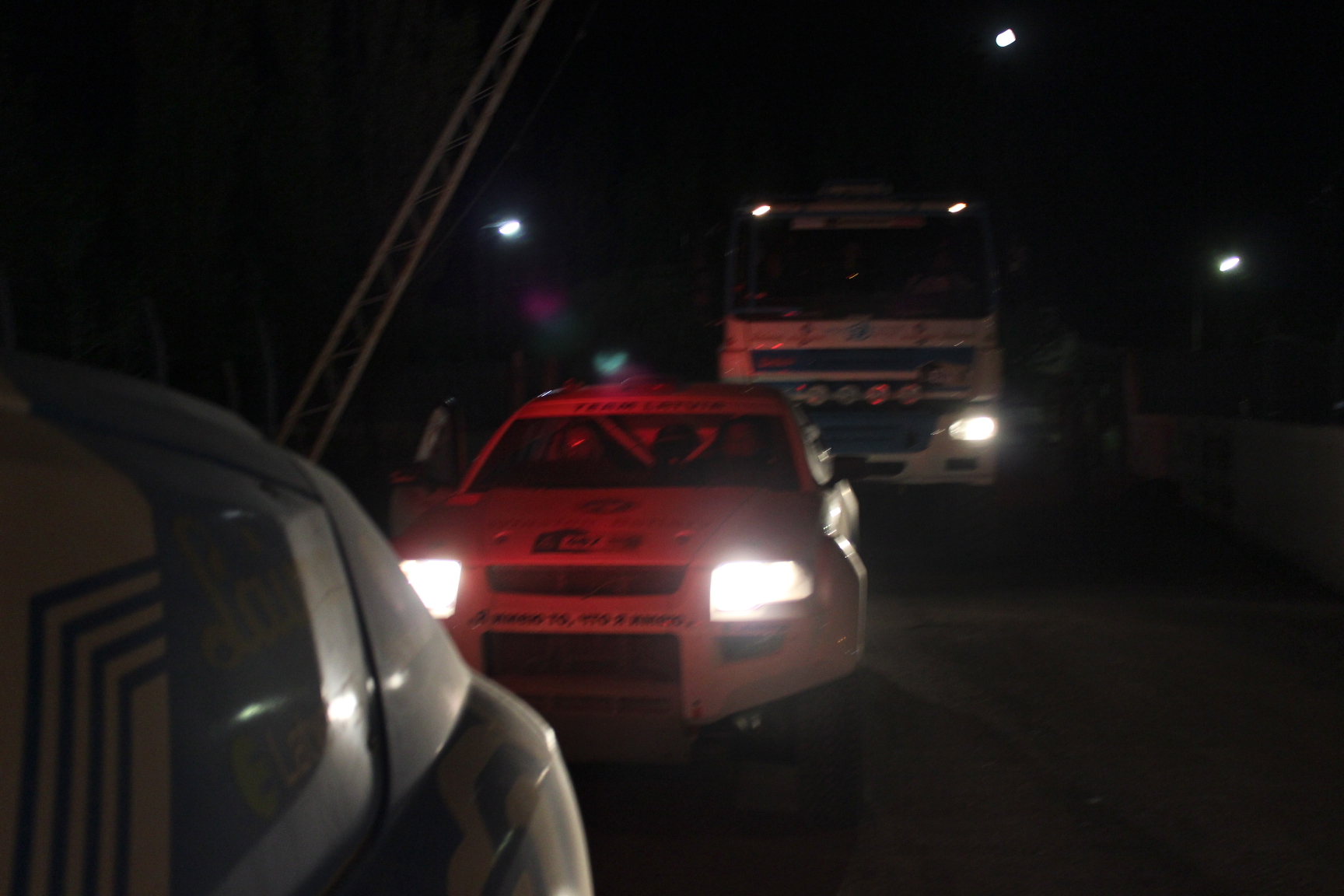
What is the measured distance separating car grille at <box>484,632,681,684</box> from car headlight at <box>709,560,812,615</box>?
0.26 meters

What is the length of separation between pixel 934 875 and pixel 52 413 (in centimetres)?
358

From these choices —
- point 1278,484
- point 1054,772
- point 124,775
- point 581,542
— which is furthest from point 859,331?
point 124,775

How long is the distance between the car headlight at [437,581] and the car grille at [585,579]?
5.7 inches

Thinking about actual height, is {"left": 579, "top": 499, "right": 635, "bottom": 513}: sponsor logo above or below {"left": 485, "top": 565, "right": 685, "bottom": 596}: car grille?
above

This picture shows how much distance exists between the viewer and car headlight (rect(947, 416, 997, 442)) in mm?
12656

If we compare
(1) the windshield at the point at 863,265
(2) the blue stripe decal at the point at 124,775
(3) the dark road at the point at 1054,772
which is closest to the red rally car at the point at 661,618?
(3) the dark road at the point at 1054,772

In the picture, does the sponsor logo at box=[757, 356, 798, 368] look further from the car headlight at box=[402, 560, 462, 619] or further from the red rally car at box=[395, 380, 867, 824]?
the car headlight at box=[402, 560, 462, 619]

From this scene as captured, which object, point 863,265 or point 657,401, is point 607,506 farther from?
point 863,265

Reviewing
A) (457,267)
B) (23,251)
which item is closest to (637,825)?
(23,251)

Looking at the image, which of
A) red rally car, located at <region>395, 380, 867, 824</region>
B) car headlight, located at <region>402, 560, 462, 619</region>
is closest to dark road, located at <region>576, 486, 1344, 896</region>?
red rally car, located at <region>395, 380, 867, 824</region>

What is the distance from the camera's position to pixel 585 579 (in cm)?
473

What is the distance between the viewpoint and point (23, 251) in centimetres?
1473

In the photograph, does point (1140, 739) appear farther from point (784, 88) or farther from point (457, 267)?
point (457, 267)

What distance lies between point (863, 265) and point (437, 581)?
8628 mm
